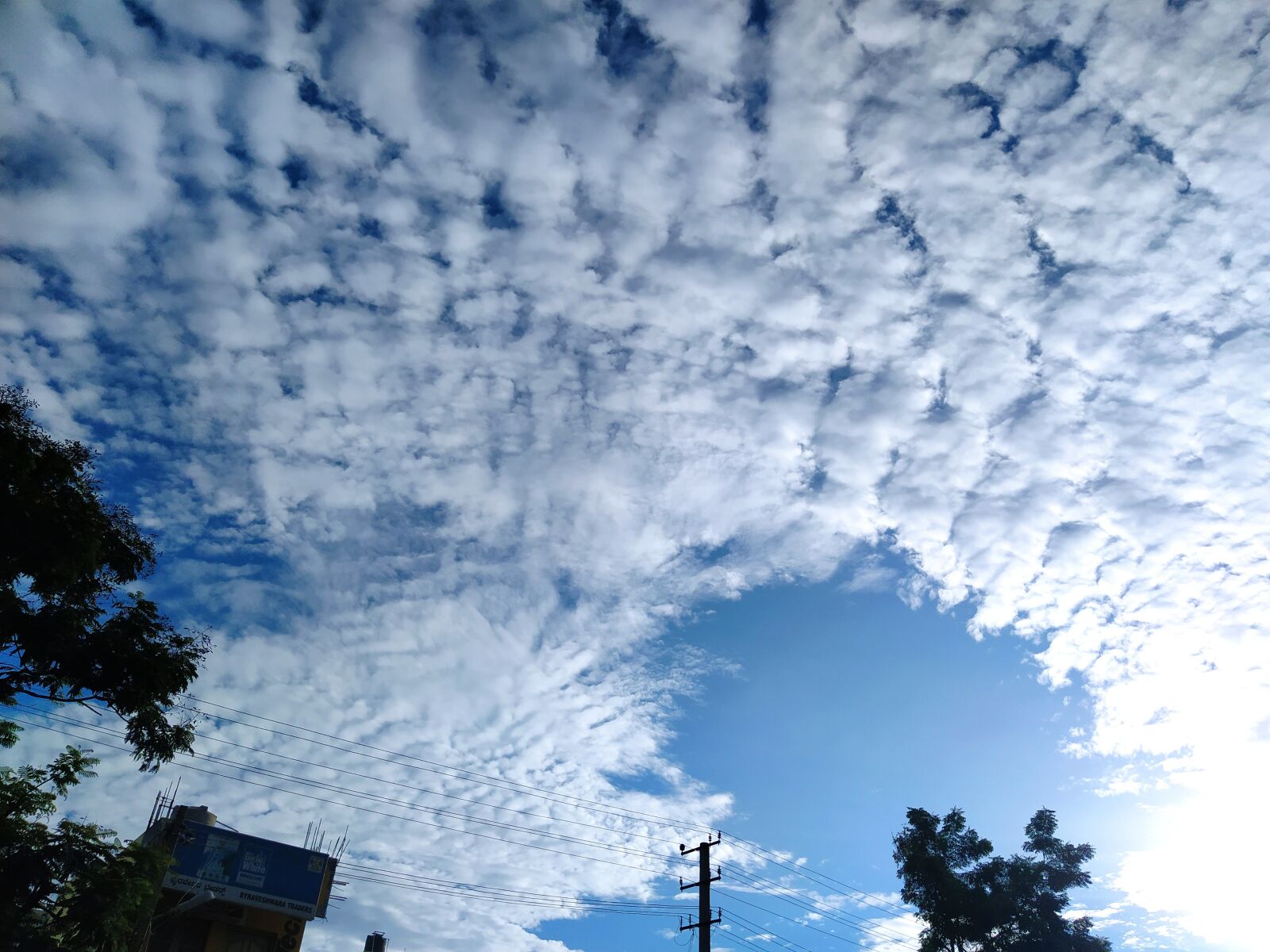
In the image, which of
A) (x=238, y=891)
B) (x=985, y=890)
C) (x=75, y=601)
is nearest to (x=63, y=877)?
(x=75, y=601)

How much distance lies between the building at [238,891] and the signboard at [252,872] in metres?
0.03

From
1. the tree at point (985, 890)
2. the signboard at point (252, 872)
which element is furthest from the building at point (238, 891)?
the tree at point (985, 890)

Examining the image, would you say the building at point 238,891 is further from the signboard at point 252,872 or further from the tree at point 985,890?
the tree at point 985,890

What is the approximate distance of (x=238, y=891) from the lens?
122ft

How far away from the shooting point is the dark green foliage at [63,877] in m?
21.5

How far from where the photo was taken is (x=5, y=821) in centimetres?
2189

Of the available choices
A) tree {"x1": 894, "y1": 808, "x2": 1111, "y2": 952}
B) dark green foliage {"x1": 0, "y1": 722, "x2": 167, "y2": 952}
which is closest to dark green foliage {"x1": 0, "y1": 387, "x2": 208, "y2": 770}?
dark green foliage {"x1": 0, "y1": 722, "x2": 167, "y2": 952}

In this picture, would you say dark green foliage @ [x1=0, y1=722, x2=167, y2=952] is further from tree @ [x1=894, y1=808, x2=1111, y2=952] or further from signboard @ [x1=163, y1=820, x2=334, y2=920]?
tree @ [x1=894, y1=808, x2=1111, y2=952]

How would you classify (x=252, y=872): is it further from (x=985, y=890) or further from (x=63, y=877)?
(x=985, y=890)

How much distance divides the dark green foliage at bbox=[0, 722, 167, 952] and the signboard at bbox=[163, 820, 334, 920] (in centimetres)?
1357

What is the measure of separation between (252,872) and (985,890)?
37248 mm

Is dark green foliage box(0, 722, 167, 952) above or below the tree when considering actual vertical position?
below

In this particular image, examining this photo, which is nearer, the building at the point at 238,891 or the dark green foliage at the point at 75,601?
the dark green foliage at the point at 75,601

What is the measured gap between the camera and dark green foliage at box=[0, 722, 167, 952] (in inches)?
848
